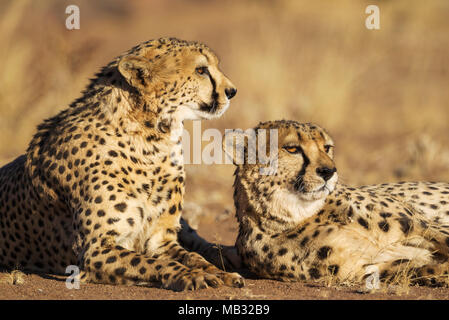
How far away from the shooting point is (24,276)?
13.2 ft

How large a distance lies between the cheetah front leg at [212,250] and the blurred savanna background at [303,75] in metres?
0.73

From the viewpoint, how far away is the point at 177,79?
409cm

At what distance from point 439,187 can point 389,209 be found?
939 millimetres

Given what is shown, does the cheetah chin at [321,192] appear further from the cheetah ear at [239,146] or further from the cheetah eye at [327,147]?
the cheetah ear at [239,146]

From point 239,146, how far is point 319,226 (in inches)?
28.3

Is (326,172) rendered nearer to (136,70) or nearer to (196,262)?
(196,262)


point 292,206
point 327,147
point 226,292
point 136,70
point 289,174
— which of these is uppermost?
point 136,70

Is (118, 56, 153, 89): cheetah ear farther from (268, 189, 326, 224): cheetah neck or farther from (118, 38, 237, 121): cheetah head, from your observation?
(268, 189, 326, 224): cheetah neck

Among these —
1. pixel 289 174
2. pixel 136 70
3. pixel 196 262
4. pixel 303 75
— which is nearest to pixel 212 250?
pixel 196 262

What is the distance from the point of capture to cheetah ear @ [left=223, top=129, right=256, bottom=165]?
4203mm

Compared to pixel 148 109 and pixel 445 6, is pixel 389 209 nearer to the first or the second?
pixel 148 109

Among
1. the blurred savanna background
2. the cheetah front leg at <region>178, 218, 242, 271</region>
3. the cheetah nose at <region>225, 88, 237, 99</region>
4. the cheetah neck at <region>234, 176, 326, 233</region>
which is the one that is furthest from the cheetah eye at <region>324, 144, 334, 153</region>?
the blurred savanna background

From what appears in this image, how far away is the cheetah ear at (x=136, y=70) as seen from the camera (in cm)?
402

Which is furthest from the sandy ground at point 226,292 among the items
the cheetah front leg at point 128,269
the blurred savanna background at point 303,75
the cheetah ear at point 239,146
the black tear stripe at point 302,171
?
the blurred savanna background at point 303,75
